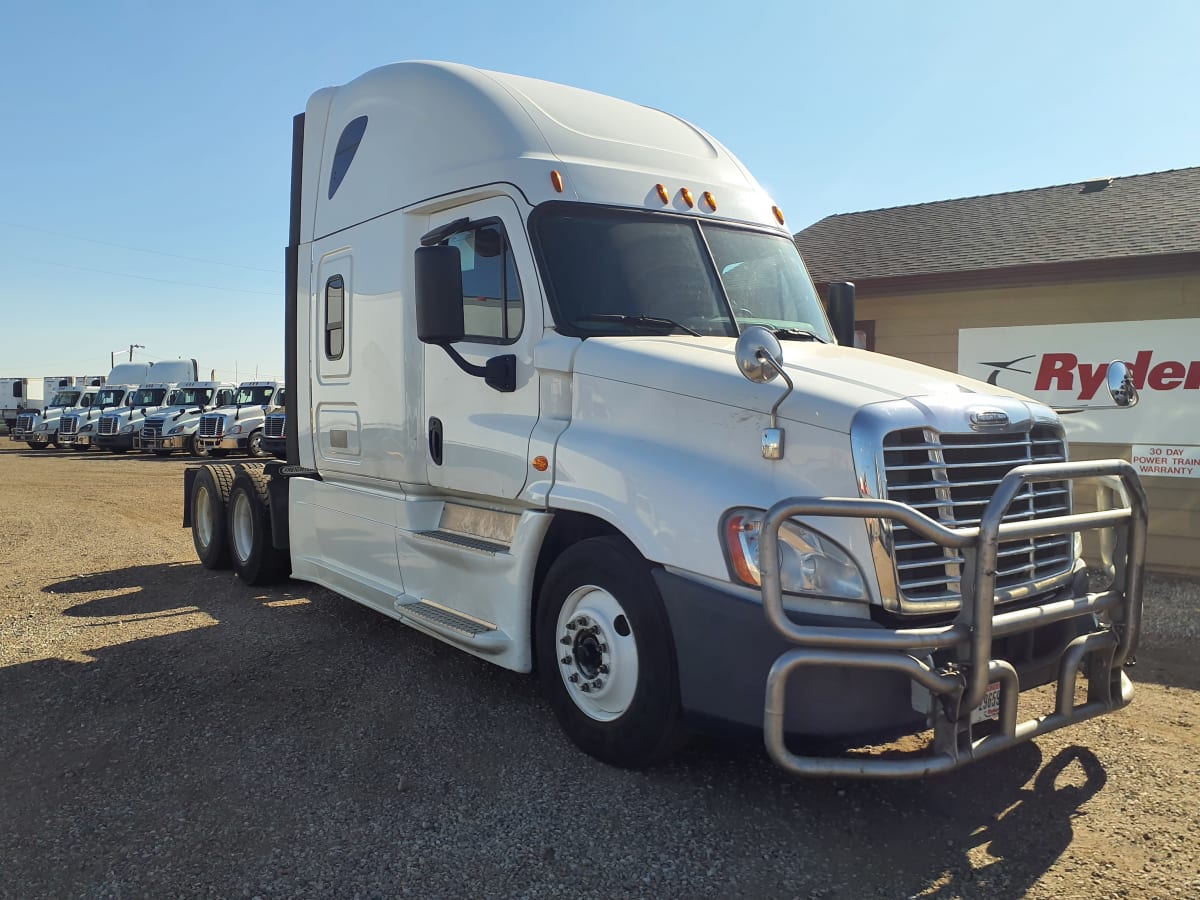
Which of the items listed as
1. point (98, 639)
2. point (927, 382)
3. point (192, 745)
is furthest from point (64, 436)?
point (927, 382)

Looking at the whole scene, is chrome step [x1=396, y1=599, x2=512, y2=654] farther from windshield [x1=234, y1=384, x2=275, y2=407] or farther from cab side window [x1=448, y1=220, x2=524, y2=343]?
windshield [x1=234, y1=384, x2=275, y2=407]

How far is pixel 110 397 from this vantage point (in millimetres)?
29594

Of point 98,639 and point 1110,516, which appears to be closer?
point 1110,516

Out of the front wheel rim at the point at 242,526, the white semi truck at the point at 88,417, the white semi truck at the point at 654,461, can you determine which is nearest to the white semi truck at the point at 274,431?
the white semi truck at the point at 88,417

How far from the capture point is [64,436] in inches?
1196

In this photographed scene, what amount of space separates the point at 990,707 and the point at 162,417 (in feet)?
88.1

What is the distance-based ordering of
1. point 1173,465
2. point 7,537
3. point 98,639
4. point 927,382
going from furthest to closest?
point 7,537 < point 1173,465 < point 98,639 < point 927,382

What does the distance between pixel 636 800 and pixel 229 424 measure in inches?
925

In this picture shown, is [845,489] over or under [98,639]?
over

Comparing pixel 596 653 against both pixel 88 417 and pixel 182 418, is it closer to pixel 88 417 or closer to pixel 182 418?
pixel 182 418

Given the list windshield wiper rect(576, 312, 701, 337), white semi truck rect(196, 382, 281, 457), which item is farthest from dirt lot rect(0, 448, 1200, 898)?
white semi truck rect(196, 382, 281, 457)

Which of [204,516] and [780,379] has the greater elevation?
[780,379]

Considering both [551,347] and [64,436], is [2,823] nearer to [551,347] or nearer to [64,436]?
[551,347]

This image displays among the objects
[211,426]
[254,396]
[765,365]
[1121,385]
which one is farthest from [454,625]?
[254,396]
